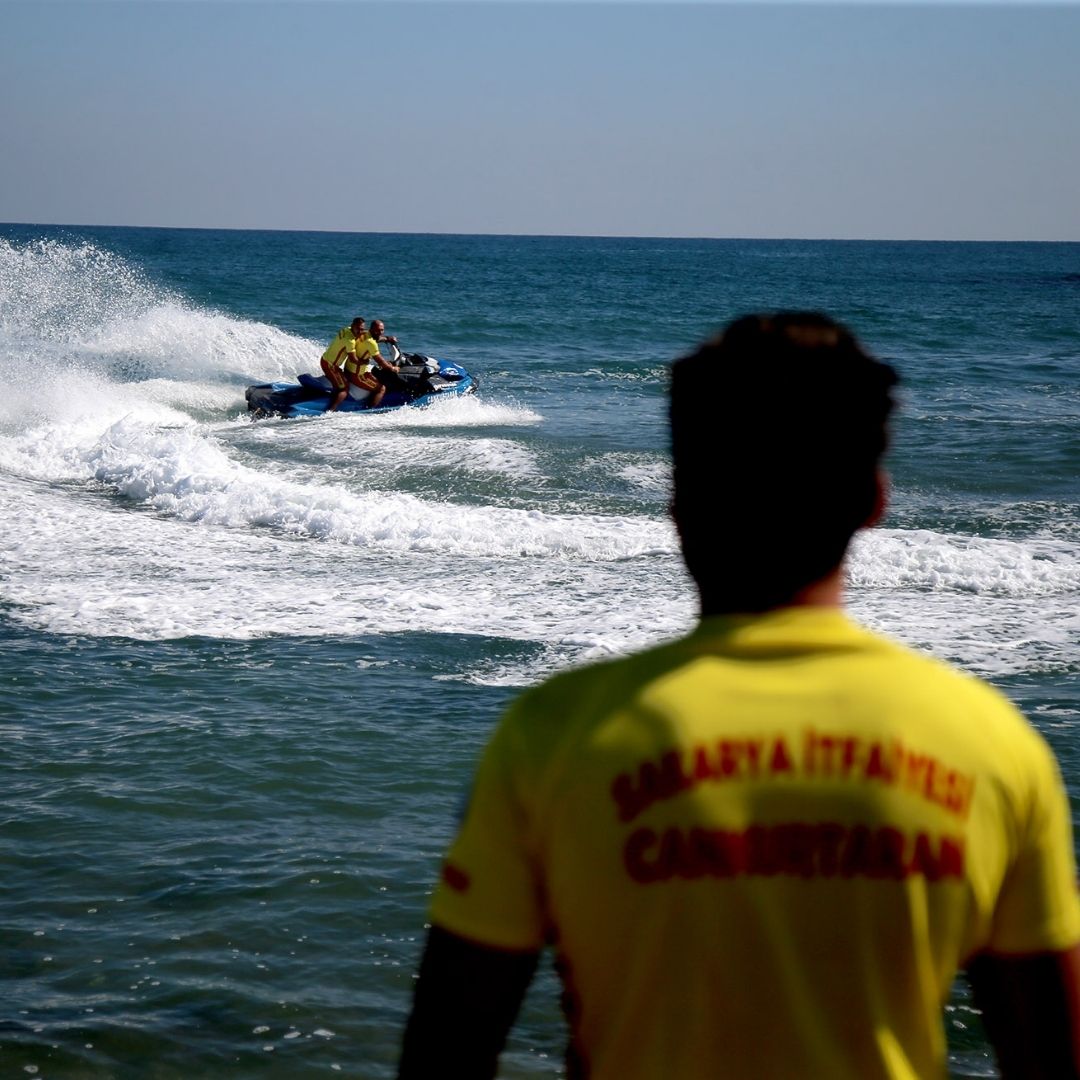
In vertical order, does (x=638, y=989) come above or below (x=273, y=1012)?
above

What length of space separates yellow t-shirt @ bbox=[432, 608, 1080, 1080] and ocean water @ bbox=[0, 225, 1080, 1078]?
23cm

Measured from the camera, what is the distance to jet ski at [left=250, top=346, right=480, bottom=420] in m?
20.4

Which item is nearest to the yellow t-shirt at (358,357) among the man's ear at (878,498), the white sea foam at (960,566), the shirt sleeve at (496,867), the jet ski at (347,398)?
the jet ski at (347,398)

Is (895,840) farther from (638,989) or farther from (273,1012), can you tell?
(273,1012)

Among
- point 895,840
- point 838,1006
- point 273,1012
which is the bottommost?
point 273,1012

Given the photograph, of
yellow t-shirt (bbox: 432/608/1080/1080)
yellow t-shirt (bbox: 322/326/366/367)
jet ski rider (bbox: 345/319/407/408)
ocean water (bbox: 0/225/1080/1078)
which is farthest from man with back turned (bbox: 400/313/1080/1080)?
yellow t-shirt (bbox: 322/326/366/367)

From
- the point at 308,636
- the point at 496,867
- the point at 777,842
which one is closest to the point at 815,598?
the point at 777,842

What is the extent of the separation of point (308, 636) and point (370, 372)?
1236 cm

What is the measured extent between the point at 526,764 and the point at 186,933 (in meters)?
3.84

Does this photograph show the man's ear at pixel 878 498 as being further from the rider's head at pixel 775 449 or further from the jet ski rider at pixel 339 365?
the jet ski rider at pixel 339 365

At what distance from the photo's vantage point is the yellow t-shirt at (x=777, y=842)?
1.29 m

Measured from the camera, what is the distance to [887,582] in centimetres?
1023

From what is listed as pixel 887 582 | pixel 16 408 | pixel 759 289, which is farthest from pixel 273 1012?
pixel 759 289

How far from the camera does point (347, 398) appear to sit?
806 inches
